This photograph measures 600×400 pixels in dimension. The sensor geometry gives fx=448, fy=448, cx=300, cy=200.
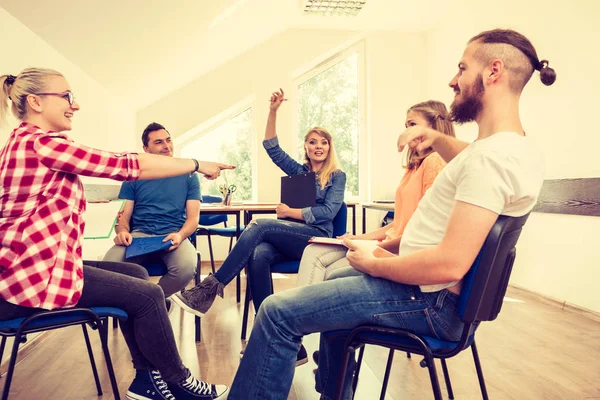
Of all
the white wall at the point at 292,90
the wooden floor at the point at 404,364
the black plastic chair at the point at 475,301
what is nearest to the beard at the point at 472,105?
the black plastic chair at the point at 475,301

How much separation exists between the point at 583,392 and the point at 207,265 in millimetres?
4220

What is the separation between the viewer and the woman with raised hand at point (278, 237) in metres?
2.26

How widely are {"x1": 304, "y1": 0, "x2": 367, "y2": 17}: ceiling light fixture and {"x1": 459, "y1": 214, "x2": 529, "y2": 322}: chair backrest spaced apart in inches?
166

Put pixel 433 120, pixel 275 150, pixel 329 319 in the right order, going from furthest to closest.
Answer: pixel 275 150 < pixel 433 120 < pixel 329 319

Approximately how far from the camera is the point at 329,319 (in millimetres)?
1107

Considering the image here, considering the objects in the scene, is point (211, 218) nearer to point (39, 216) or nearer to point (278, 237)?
point (278, 237)

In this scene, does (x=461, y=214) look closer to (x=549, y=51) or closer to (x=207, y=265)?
(x=549, y=51)

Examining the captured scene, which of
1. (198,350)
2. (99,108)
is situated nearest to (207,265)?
(99,108)

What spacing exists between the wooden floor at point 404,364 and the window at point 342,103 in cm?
321

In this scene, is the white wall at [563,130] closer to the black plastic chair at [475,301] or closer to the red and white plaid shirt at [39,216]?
the black plastic chair at [475,301]

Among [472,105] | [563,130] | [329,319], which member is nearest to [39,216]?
[329,319]

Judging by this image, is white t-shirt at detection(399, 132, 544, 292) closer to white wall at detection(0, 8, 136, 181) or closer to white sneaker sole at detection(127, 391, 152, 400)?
white sneaker sole at detection(127, 391, 152, 400)

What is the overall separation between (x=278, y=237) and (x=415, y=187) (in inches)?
32.9

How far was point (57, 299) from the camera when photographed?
4.37 feet
